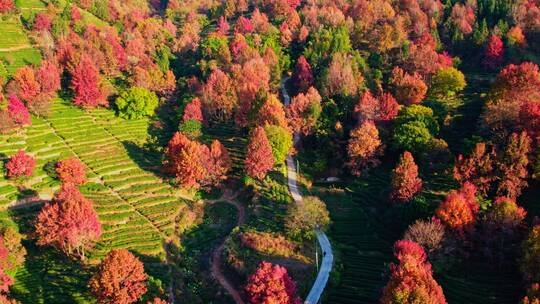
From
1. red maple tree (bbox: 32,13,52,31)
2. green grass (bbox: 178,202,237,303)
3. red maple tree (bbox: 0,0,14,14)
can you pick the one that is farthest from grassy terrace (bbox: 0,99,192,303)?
red maple tree (bbox: 0,0,14,14)

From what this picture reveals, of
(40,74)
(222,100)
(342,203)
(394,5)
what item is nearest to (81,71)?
(40,74)

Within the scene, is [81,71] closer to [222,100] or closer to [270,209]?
[222,100]

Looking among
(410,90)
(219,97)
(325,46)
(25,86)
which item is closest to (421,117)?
(410,90)

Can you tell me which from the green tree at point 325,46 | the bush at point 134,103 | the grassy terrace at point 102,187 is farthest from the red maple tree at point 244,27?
the grassy terrace at point 102,187

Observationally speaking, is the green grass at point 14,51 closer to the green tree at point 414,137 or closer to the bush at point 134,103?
the bush at point 134,103

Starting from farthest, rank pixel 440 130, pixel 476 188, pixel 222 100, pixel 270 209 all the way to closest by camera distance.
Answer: pixel 222 100
pixel 440 130
pixel 270 209
pixel 476 188

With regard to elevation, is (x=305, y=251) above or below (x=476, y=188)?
below

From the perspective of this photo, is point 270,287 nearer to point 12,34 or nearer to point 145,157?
point 145,157
